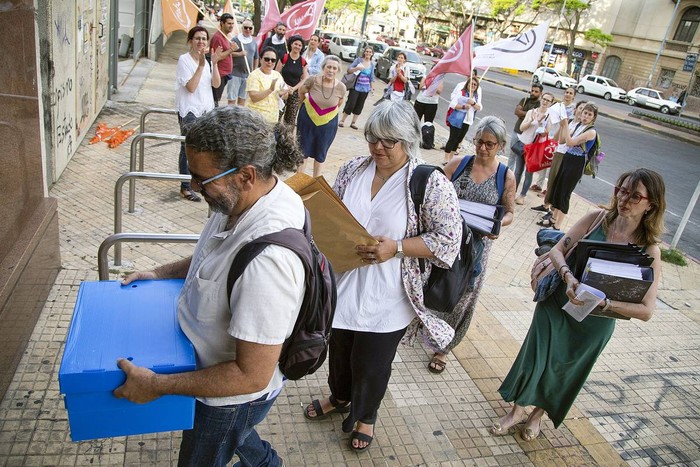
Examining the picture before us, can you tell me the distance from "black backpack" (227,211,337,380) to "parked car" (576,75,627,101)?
39291 mm

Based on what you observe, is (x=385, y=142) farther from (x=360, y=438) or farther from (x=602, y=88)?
(x=602, y=88)

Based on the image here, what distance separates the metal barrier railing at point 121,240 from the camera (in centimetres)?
277

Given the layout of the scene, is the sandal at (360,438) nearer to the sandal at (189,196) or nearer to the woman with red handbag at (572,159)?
the sandal at (189,196)

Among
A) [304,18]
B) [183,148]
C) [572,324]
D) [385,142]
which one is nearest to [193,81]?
[183,148]

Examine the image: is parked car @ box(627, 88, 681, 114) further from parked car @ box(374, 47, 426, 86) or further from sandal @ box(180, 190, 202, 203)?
sandal @ box(180, 190, 202, 203)

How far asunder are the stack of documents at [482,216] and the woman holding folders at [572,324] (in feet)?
1.53

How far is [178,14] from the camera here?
22.6 ft

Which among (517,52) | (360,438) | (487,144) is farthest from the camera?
(517,52)

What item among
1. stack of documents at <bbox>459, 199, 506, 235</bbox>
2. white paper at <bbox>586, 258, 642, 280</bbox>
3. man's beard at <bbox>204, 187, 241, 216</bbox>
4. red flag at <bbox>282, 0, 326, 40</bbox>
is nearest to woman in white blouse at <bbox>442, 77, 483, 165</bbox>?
red flag at <bbox>282, 0, 326, 40</bbox>

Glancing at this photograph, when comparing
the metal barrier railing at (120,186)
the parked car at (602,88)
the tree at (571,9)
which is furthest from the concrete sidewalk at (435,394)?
the tree at (571,9)

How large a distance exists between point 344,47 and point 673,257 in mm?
24614

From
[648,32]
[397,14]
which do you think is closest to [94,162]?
[648,32]

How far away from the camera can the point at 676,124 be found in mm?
25281

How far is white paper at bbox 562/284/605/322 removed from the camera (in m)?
2.89
